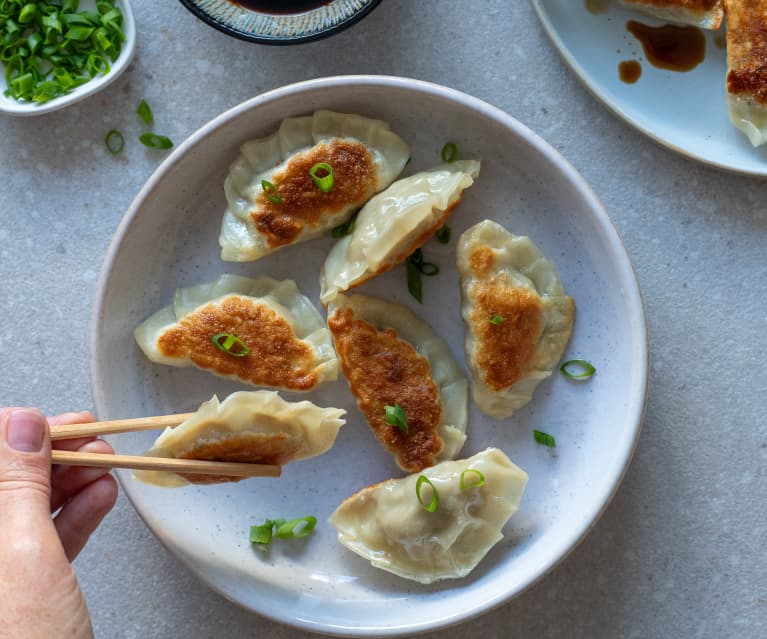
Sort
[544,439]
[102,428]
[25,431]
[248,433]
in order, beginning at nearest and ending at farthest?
[25,431] < [102,428] < [248,433] < [544,439]

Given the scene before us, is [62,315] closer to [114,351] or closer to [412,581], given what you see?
[114,351]

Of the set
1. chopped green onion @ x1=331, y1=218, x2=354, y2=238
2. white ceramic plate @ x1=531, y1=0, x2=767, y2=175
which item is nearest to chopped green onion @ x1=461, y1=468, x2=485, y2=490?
chopped green onion @ x1=331, y1=218, x2=354, y2=238

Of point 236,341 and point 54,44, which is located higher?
point 54,44

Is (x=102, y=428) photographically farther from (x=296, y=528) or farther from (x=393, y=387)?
(x=393, y=387)

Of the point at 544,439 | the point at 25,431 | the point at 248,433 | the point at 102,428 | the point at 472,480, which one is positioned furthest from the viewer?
the point at 544,439

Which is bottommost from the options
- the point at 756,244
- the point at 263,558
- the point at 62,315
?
the point at 263,558

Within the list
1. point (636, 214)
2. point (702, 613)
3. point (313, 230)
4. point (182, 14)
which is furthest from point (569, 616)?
point (182, 14)

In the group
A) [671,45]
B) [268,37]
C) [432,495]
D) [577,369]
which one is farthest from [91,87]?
[671,45]

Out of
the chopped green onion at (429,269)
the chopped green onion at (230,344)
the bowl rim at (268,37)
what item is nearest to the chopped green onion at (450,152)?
the chopped green onion at (429,269)
